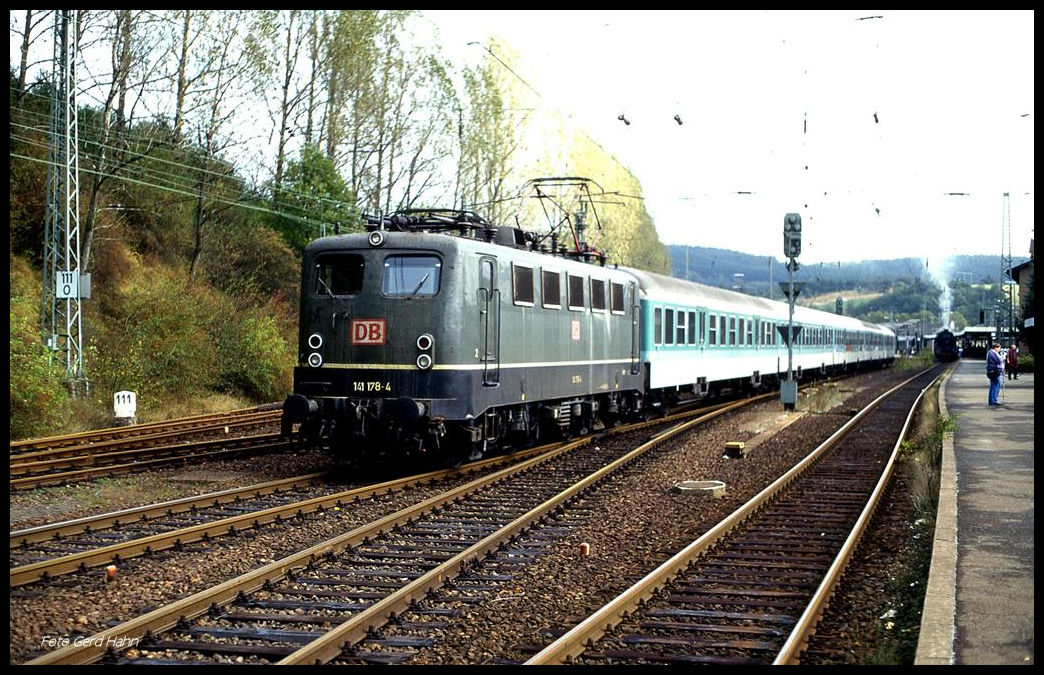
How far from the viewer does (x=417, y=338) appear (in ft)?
43.0

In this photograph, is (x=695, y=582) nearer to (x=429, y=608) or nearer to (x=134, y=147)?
(x=429, y=608)

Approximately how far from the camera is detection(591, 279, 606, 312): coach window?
17.9 m

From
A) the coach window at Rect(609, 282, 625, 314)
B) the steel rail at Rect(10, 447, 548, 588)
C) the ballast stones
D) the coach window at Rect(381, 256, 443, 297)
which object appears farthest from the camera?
the coach window at Rect(609, 282, 625, 314)

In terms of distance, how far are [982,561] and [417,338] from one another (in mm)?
7040

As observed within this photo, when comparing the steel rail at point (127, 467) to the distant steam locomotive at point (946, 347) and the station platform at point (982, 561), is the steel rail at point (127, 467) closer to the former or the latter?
the station platform at point (982, 561)

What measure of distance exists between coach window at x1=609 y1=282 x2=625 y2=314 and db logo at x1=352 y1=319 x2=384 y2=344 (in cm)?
655

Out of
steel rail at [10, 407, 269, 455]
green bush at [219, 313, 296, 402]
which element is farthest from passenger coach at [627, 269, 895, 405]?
green bush at [219, 313, 296, 402]

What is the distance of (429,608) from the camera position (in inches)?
296

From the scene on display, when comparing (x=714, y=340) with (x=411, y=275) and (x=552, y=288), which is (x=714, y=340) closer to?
(x=552, y=288)

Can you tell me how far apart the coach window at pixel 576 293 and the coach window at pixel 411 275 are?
12.9ft

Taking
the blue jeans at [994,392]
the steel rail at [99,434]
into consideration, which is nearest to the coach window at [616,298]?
the steel rail at [99,434]

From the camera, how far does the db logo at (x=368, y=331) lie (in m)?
13.3

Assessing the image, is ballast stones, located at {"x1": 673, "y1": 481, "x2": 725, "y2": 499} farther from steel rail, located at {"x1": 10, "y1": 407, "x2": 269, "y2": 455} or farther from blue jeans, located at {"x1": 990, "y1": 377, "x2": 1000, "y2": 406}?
blue jeans, located at {"x1": 990, "y1": 377, "x2": 1000, "y2": 406}

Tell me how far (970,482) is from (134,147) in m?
26.4
